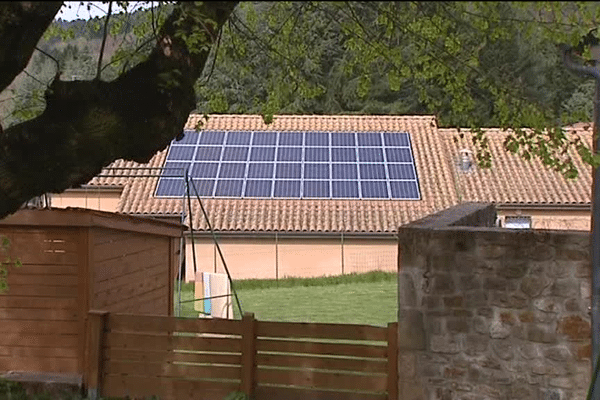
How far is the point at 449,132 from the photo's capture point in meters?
40.4

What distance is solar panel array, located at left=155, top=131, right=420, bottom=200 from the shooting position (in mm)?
34062

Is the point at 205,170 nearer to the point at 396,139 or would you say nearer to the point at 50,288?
the point at 396,139

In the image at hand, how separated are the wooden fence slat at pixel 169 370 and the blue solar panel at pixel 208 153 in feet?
76.2

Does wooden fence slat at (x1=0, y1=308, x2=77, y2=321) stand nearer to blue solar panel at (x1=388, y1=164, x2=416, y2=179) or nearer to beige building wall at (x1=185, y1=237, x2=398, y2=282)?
beige building wall at (x1=185, y1=237, x2=398, y2=282)

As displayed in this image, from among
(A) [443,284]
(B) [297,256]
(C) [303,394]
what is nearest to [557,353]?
(A) [443,284]

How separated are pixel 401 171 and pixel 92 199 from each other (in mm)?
9803

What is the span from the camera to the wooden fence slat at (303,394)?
11094mm

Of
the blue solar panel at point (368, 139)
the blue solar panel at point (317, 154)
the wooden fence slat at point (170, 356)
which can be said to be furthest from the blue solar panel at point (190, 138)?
the wooden fence slat at point (170, 356)

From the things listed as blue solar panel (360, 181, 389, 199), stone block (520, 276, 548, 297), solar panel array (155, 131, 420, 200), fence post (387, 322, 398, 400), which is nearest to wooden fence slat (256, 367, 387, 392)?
fence post (387, 322, 398, 400)

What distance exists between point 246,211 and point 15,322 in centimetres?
2048

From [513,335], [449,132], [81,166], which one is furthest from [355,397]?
[449,132]

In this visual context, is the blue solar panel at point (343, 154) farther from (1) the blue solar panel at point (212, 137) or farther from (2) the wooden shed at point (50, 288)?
(2) the wooden shed at point (50, 288)

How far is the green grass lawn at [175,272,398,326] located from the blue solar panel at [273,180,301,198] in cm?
451

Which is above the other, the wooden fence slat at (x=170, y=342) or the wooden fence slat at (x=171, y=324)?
the wooden fence slat at (x=171, y=324)
